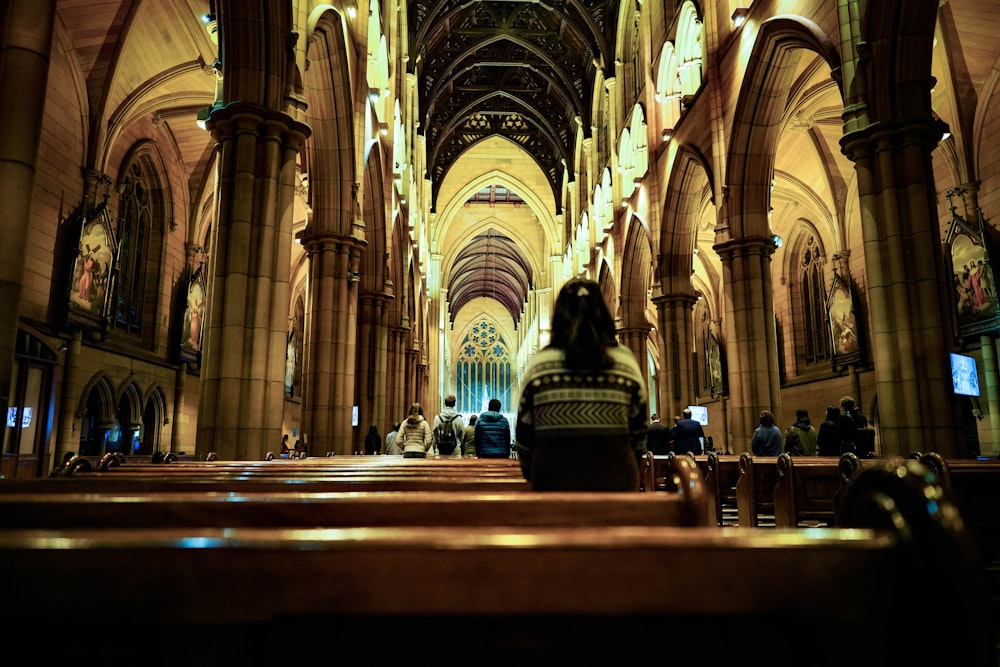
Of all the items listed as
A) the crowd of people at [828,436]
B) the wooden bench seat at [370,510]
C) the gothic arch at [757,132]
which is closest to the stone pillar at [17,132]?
the wooden bench seat at [370,510]

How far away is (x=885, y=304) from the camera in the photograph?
7.61 metres

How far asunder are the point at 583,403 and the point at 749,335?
9.49m

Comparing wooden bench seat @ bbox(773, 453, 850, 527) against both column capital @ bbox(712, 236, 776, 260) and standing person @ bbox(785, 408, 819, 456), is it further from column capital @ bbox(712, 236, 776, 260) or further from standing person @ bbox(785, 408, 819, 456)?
column capital @ bbox(712, 236, 776, 260)

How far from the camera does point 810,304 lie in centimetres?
2075

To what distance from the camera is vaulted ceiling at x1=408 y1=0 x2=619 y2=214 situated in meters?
23.7

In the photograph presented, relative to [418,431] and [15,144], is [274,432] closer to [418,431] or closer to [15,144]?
[418,431]

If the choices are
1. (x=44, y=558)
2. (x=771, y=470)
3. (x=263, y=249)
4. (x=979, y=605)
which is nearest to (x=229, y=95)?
(x=263, y=249)

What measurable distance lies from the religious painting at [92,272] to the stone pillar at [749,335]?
1198cm

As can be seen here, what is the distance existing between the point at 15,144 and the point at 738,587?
15.9 feet

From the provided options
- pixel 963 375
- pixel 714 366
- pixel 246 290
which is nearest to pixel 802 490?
pixel 963 375

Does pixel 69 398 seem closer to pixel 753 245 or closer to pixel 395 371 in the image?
pixel 395 371

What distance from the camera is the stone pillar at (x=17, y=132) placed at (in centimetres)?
406

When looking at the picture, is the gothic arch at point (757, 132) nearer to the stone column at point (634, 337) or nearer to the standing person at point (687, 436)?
the standing person at point (687, 436)

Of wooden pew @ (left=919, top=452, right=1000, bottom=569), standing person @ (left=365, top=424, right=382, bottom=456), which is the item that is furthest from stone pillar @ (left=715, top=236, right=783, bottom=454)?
standing person @ (left=365, top=424, right=382, bottom=456)
